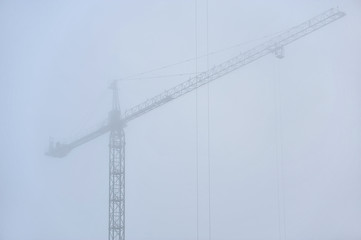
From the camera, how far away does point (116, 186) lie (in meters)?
11.9

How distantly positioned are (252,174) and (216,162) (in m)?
1.11

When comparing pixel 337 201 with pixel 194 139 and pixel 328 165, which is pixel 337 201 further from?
pixel 194 139

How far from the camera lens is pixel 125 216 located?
11.8 metres

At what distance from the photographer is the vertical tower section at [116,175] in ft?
38.2

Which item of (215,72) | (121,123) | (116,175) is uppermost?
(215,72)

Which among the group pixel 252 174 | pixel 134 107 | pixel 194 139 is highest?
pixel 134 107

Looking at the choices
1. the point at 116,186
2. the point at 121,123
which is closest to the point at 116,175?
the point at 116,186

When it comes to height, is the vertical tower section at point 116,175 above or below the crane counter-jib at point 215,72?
below

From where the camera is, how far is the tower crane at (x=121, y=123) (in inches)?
456

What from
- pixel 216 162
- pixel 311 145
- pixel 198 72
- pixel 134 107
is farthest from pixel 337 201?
pixel 134 107

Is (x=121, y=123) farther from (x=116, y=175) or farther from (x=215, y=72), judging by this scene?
(x=215, y=72)

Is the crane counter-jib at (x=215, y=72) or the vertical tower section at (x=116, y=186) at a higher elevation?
the crane counter-jib at (x=215, y=72)

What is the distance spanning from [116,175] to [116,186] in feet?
0.88

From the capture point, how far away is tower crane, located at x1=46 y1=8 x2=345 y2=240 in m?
11.6
